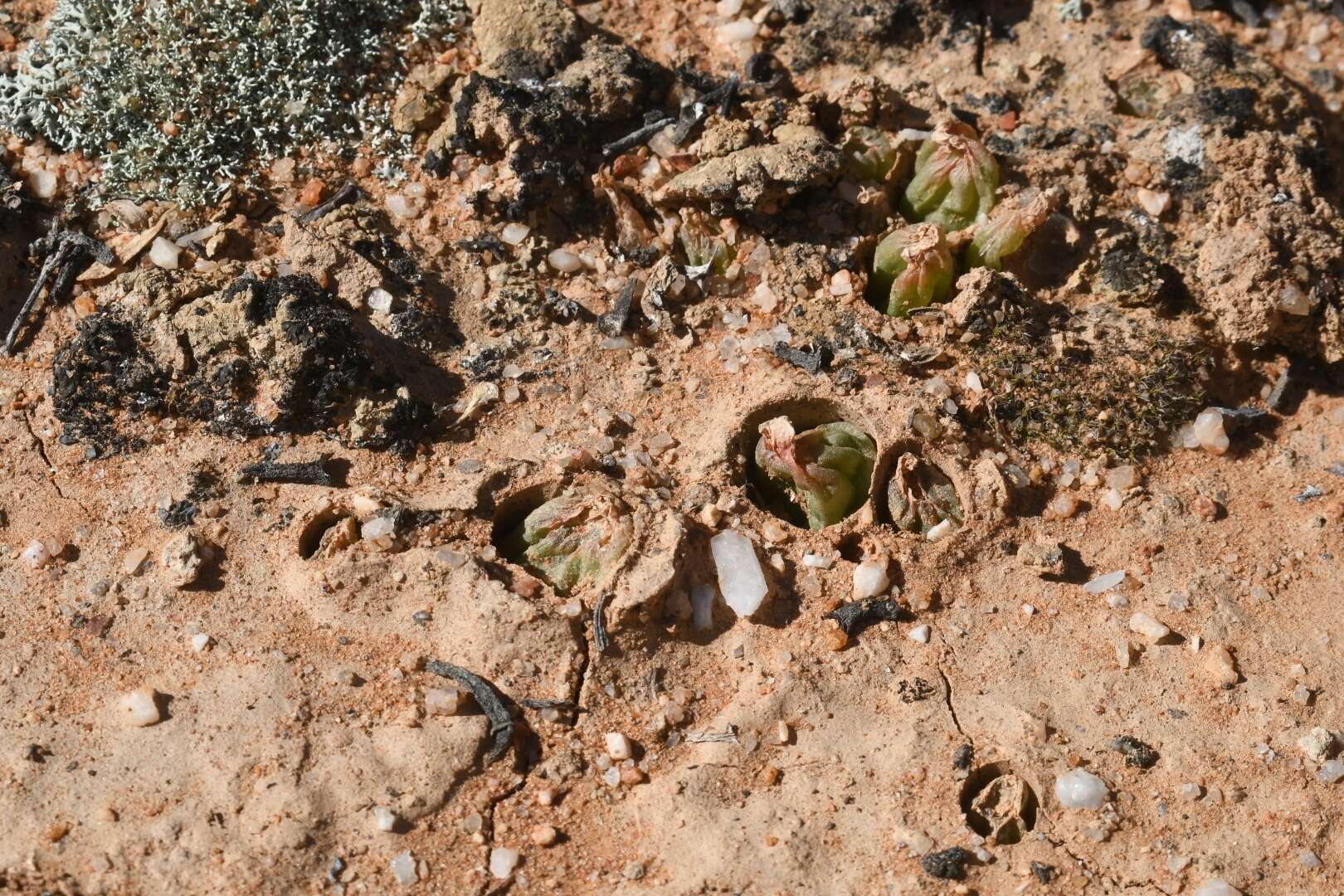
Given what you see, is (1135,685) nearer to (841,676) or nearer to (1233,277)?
(841,676)

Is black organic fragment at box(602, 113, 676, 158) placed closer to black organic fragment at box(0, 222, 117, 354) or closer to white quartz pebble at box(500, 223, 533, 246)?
white quartz pebble at box(500, 223, 533, 246)

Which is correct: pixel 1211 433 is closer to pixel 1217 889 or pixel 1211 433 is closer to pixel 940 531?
pixel 940 531

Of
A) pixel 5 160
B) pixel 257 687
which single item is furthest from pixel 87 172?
pixel 257 687

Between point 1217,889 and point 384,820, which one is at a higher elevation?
point 384,820

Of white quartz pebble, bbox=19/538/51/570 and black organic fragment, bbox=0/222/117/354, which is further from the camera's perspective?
black organic fragment, bbox=0/222/117/354

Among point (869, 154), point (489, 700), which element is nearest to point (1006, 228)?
point (869, 154)

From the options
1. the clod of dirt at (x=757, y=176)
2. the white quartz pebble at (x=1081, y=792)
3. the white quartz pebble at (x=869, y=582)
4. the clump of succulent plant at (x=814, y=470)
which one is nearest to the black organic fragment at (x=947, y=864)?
the white quartz pebble at (x=1081, y=792)

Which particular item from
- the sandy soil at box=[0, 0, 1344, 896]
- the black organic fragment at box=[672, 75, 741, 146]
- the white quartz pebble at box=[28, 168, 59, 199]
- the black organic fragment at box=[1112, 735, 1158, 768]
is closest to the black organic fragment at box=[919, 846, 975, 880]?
the sandy soil at box=[0, 0, 1344, 896]
